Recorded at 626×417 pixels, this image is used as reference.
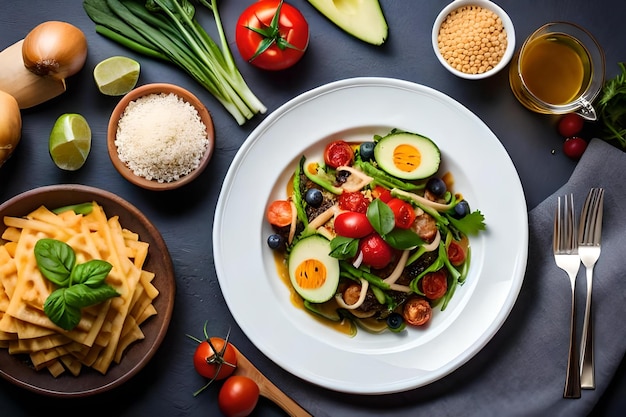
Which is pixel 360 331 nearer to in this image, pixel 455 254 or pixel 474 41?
pixel 455 254

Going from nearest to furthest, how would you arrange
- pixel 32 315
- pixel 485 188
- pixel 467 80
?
pixel 32 315 → pixel 485 188 → pixel 467 80

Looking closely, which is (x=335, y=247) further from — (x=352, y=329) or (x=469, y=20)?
(x=469, y=20)

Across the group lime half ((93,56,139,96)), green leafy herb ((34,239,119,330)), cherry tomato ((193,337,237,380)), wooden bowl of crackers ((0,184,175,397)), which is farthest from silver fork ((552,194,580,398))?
lime half ((93,56,139,96))

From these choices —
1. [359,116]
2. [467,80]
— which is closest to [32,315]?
[359,116]

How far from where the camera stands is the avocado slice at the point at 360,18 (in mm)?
3002

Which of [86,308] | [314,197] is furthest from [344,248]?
[86,308]

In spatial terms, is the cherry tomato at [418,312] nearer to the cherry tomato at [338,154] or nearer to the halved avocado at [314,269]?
the halved avocado at [314,269]

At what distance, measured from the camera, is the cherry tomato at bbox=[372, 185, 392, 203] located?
9.16 ft

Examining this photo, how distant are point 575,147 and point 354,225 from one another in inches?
46.0

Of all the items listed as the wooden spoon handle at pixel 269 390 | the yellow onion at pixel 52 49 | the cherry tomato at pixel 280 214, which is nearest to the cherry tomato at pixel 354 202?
the cherry tomato at pixel 280 214

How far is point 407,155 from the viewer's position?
9.29 ft

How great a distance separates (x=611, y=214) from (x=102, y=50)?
2.54 m

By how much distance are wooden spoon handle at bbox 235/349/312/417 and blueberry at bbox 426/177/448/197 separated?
1145mm

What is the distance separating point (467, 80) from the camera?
3.04 m
